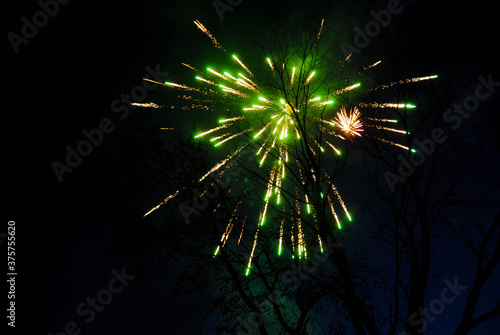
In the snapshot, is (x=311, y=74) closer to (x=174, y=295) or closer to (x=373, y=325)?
(x=373, y=325)

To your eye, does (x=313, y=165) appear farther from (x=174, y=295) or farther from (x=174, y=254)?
(x=174, y=295)

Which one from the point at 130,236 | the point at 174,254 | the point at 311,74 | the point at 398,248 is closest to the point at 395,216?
the point at 398,248

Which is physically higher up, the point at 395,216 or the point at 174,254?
the point at 174,254

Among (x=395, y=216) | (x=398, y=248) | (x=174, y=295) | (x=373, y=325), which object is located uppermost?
(x=174, y=295)

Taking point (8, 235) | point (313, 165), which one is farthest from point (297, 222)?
point (8, 235)

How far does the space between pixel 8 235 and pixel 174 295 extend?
555cm

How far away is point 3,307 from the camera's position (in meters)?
8.73

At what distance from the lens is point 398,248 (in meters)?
5.86

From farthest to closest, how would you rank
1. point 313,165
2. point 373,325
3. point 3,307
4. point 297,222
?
1. point 3,307
2. point 297,222
3. point 313,165
4. point 373,325

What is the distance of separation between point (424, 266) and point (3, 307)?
12.8 metres

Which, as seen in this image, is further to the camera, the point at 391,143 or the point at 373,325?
the point at 391,143

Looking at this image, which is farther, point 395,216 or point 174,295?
point 174,295

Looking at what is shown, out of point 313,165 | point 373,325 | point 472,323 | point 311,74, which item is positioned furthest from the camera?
point 311,74

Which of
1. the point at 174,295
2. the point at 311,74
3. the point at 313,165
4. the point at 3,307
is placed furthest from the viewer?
the point at 3,307
